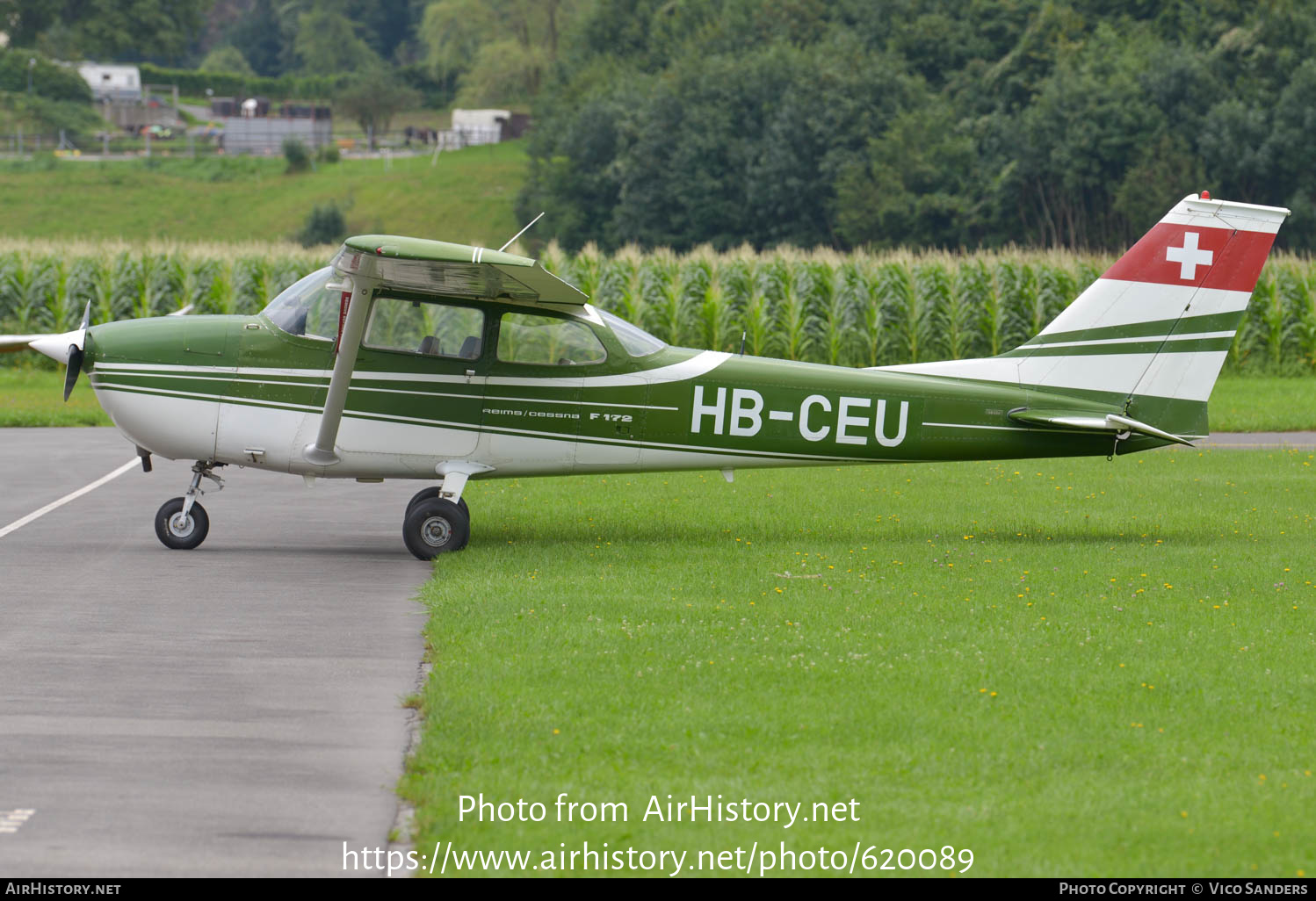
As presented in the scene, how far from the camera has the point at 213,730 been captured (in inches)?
294

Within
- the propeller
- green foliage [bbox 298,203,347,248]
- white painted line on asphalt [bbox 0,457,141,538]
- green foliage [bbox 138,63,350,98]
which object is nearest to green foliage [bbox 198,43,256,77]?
green foliage [bbox 138,63,350,98]

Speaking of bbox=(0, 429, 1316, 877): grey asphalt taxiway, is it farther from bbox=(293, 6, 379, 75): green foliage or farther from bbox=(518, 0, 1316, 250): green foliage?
bbox=(293, 6, 379, 75): green foliage

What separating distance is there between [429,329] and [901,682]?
228 inches

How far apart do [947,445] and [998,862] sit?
7.31 m

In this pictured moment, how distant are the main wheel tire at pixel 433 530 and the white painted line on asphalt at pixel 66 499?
11.8 feet

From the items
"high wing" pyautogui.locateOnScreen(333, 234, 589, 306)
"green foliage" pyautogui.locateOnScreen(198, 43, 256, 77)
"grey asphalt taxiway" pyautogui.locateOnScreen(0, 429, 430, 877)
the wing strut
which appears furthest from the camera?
"green foliage" pyautogui.locateOnScreen(198, 43, 256, 77)

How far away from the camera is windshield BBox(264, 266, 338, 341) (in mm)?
12430

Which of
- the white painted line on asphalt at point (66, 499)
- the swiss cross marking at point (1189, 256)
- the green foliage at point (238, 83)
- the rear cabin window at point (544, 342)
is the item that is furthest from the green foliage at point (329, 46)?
the swiss cross marking at point (1189, 256)

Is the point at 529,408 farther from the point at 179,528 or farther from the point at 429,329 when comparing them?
the point at 179,528

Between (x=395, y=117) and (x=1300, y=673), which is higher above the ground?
(x=395, y=117)

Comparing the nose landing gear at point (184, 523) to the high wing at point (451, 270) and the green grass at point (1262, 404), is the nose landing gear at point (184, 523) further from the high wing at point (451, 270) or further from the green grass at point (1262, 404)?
the green grass at point (1262, 404)

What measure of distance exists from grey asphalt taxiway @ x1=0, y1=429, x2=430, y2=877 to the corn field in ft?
52.1
